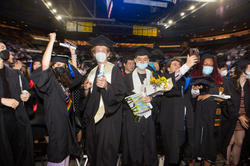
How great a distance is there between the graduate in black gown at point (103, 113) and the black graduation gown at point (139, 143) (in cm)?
32

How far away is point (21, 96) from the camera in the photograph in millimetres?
2674

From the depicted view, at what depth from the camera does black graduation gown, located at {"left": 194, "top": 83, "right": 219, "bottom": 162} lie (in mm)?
2946

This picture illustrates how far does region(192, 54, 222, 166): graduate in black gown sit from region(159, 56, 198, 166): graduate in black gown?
0.84ft

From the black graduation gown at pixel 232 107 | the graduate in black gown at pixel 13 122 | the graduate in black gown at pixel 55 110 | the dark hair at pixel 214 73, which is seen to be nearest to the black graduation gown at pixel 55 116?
the graduate in black gown at pixel 55 110

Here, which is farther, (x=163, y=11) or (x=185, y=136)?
(x=163, y=11)

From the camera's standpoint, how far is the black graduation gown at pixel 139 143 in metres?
2.75

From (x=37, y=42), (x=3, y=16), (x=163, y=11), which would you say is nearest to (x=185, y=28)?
(x=163, y=11)

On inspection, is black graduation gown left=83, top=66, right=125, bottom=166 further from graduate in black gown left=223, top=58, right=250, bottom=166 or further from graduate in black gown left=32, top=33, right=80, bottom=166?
graduate in black gown left=223, top=58, right=250, bottom=166

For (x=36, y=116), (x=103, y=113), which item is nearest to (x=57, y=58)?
(x=103, y=113)

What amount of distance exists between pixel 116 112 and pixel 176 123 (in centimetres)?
132

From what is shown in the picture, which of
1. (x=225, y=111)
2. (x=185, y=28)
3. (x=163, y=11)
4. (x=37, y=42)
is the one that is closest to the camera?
(x=225, y=111)

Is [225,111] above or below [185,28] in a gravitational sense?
below

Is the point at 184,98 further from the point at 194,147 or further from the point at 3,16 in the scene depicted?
the point at 3,16

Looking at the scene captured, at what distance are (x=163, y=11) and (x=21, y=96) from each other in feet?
42.6
